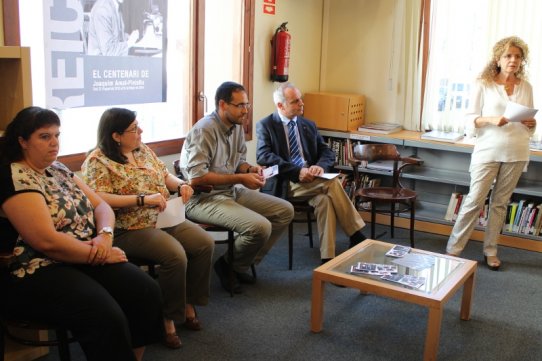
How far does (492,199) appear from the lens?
401cm

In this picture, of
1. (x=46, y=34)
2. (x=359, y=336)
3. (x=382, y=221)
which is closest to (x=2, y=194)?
(x=46, y=34)

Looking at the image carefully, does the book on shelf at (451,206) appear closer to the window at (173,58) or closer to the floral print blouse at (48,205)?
the window at (173,58)

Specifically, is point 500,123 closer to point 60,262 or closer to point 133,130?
point 133,130

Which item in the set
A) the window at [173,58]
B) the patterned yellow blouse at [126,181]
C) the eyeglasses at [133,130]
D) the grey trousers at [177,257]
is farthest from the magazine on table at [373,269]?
the window at [173,58]

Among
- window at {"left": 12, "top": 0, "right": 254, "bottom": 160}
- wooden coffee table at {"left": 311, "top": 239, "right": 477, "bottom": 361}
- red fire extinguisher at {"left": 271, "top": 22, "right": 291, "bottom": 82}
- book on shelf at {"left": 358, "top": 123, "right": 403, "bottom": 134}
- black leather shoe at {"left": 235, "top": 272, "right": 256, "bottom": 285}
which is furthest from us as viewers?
book on shelf at {"left": 358, "top": 123, "right": 403, "bottom": 134}

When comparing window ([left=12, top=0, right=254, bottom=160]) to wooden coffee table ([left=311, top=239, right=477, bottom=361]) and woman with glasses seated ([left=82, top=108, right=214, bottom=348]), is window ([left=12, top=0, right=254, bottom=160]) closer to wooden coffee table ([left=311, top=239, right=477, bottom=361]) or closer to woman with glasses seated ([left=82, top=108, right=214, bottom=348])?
woman with glasses seated ([left=82, top=108, right=214, bottom=348])

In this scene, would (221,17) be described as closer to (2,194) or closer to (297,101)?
(297,101)

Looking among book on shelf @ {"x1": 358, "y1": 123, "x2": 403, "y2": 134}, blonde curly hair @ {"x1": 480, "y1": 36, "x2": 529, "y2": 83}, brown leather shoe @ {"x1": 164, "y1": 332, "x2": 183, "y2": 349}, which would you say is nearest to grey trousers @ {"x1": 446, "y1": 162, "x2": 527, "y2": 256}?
blonde curly hair @ {"x1": 480, "y1": 36, "x2": 529, "y2": 83}

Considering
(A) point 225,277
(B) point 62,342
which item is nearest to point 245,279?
(A) point 225,277

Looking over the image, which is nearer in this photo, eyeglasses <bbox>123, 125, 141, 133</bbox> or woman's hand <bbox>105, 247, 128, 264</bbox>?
woman's hand <bbox>105, 247, 128, 264</bbox>

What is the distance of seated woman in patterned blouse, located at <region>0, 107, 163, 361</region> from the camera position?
2096mm

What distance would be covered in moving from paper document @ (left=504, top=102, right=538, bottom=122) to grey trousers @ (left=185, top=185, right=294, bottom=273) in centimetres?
142

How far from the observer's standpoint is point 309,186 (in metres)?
3.87

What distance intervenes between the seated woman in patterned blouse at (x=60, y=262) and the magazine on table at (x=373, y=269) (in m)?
1.02
